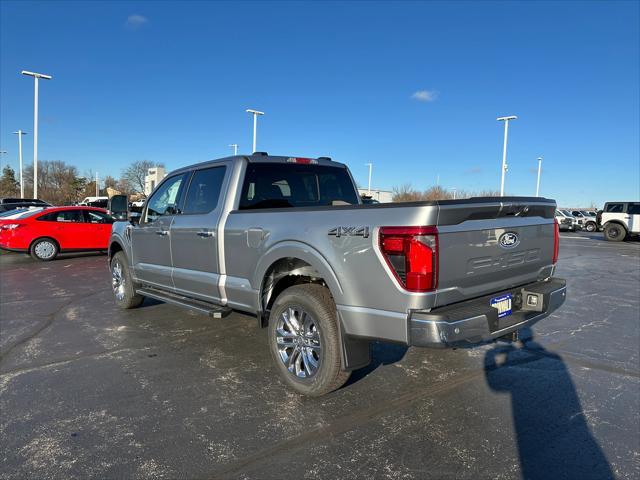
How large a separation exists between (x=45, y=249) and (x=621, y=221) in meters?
25.3

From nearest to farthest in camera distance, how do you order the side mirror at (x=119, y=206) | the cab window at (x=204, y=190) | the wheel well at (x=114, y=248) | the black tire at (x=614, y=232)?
the cab window at (x=204, y=190), the side mirror at (x=119, y=206), the wheel well at (x=114, y=248), the black tire at (x=614, y=232)

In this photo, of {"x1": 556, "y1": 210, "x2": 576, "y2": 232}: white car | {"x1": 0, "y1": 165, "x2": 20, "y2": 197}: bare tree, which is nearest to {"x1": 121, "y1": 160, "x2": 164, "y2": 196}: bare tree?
{"x1": 0, "y1": 165, "x2": 20, "y2": 197}: bare tree

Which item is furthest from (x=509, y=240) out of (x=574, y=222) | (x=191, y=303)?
(x=574, y=222)

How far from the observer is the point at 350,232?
3156mm

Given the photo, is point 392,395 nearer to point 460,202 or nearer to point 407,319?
point 407,319

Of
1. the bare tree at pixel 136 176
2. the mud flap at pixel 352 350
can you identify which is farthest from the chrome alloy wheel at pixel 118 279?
the bare tree at pixel 136 176

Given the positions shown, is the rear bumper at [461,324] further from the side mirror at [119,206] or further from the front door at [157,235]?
the side mirror at [119,206]

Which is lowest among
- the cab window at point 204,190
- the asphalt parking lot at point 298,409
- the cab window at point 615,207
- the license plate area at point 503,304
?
the asphalt parking lot at point 298,409

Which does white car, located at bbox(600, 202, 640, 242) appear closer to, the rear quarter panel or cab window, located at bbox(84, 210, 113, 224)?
cab window, located at bbox(84, 210, 113, 224)

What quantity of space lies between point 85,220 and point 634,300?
1353 centimetres

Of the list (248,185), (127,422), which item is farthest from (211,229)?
(127,422)

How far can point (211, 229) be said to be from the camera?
4578 mm

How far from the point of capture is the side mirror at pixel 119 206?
6.12 metres

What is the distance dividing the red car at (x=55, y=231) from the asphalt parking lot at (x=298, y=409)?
7684mm
